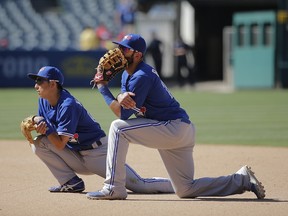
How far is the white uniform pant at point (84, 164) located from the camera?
7.20 m

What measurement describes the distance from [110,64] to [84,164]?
1.22 m

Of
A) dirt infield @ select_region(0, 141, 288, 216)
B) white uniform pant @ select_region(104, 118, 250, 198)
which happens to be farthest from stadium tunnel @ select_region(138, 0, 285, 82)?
white uniform pant @ select_region(104, 118, 250, 198)

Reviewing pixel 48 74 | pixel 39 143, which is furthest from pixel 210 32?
pixel 48 74

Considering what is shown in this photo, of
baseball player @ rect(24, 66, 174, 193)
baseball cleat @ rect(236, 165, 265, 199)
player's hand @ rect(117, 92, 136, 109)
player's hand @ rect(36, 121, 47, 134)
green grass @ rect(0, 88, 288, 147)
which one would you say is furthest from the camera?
green grass @ rect(0, 88, 288, 147)

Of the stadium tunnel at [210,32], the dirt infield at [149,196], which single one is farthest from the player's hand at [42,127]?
the stadium tunnel at [210,32]

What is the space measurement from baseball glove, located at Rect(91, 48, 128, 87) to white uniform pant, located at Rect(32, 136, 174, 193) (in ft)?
3.12

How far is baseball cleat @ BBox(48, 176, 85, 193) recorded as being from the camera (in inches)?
283

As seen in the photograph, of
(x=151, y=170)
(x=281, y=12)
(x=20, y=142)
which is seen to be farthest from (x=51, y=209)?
(x=281, y=12)

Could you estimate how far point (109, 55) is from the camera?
6.49 meters

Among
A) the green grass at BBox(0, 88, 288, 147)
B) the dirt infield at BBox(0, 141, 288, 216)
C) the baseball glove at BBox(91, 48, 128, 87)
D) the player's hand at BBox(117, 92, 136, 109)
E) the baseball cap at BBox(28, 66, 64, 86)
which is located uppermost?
the baseball glove at BBox(91, 48, 128, 87)

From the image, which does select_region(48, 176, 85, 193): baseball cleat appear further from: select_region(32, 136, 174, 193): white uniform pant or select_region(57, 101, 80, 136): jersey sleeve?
select_region(57, 101, 80, 136): jersey sleeve

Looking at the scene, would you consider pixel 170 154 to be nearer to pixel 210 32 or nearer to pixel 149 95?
pixel 149 95

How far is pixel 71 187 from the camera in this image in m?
7.20

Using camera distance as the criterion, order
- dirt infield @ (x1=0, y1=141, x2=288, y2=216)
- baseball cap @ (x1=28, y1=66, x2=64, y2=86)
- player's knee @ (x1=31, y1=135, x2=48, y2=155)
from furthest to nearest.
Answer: player's knee @ (x1=31, y1=135, x2=48, y2=155)
baseball cap @ (x1=28, y1=66, x2=64, y2=86)
dirt infield @ (x1=0, y1=141, x2=288, y2=216)
